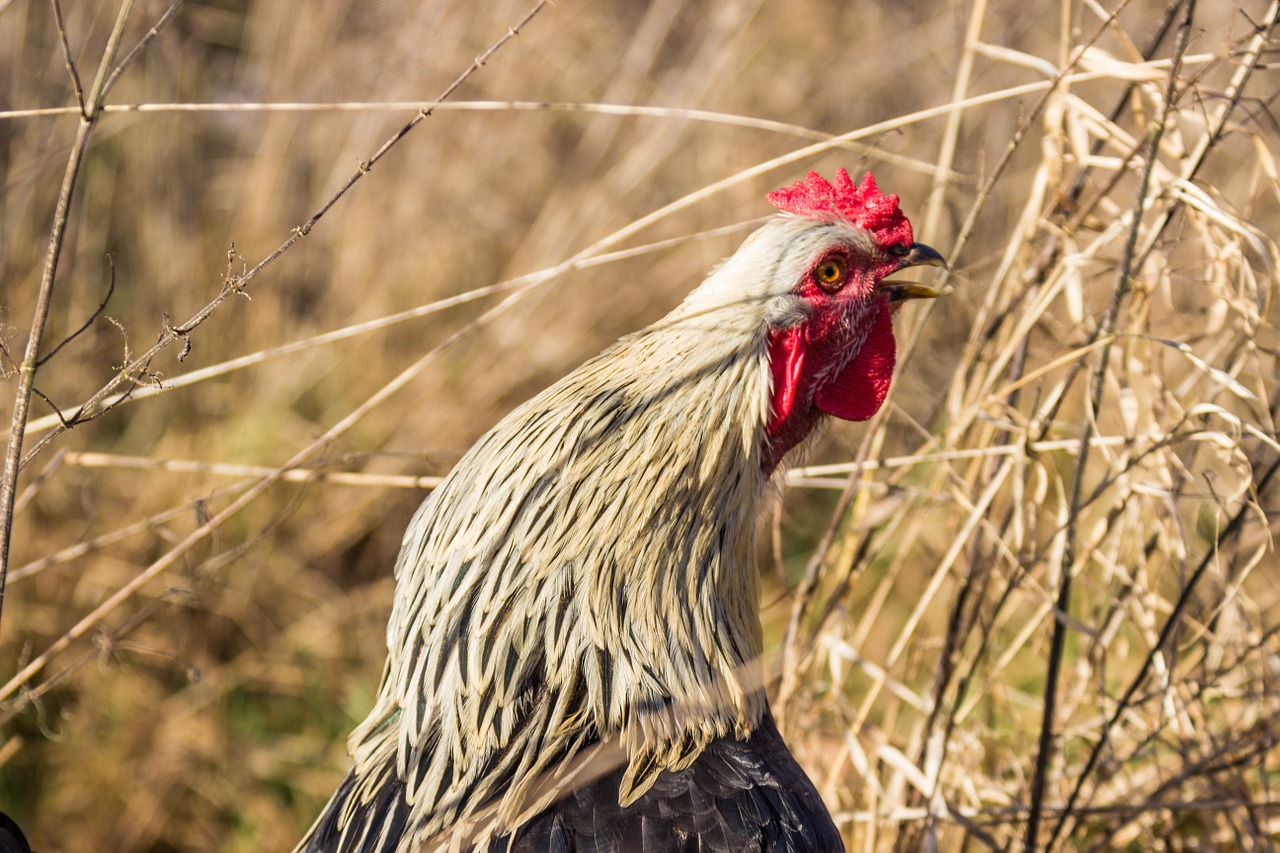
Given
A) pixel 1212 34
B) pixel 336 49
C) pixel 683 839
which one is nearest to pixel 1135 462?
pixel 683 839

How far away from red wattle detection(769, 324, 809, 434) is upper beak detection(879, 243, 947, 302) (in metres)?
0.28

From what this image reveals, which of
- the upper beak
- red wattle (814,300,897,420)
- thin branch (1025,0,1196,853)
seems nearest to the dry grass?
thin branch (1025,0,1196,853)

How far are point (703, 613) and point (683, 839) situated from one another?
1.37 ft

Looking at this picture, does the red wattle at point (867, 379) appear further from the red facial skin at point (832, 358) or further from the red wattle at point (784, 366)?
the red wattle at point (784, 366)

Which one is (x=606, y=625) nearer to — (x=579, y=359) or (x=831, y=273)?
(x=831, y=273)

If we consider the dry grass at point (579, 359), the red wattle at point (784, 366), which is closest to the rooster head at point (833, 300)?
the red wattle at point (784, 366)

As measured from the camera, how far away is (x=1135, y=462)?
2539 mm

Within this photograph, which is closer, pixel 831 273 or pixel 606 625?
pixel 606 625

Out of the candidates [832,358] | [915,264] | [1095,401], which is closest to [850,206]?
[915,264]

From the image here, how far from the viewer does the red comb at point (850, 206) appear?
7.73 feet

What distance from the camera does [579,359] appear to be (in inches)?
193

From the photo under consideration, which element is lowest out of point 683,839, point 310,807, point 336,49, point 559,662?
point 310,807

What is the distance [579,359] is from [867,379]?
8.47 feet

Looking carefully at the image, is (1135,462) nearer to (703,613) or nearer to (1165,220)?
(1165,220)
